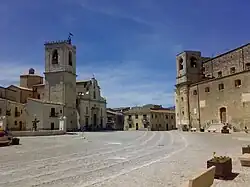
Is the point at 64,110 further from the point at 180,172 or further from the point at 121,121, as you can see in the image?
the point at 180,172

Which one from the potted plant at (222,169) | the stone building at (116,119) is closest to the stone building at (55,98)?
the stone building at (116,119)

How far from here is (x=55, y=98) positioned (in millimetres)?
60500

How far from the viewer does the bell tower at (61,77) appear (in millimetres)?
60125

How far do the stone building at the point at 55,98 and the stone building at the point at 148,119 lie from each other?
13.9 meters

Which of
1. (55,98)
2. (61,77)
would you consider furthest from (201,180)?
(55,98)

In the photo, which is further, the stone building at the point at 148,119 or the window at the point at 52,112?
the stone building at the point at 148,119

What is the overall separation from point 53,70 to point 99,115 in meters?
18.0

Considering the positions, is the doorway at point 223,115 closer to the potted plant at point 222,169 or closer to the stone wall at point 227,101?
the stone wall at point 227,101

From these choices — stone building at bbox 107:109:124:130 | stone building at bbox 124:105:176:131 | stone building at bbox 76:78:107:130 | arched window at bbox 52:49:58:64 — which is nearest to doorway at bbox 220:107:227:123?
stone building at bbox 76:78:107:130

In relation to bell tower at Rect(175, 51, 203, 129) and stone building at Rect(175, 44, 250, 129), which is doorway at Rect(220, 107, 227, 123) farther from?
bell tower at Rect(175, 51, 203, 129)

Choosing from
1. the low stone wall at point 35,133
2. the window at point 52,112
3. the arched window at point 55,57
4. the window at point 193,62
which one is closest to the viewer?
the low stone wall at point 35,133

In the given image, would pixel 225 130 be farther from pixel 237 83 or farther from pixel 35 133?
pixel 35 133

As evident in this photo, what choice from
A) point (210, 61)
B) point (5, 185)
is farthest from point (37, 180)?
point (210, 61)

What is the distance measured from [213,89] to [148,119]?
149 ft
